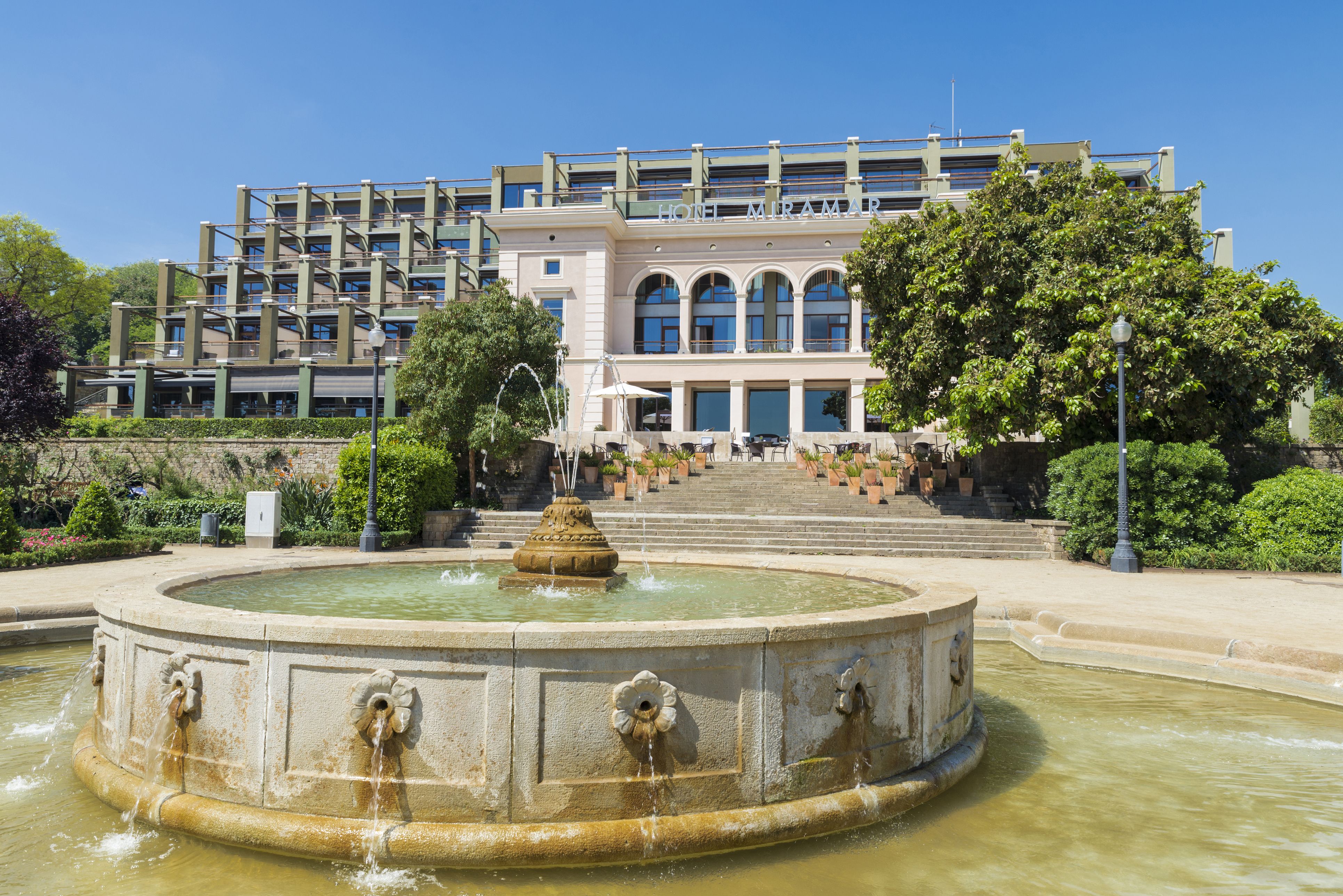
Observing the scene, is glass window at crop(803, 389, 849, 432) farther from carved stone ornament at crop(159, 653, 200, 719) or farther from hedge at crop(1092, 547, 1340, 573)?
carved stone ornament at crop(159, 653, 200, 719)

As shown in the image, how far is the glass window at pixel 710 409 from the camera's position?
3528 cm

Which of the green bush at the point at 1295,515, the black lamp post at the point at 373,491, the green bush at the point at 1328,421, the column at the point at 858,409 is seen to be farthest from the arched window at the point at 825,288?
the black lamp post at the point at 373,491

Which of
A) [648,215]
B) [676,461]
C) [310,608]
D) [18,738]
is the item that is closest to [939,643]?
[310,608]

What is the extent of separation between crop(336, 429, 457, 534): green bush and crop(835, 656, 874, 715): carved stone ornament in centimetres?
1494

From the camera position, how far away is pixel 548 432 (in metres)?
21.6

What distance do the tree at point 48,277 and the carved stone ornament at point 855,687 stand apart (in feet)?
178

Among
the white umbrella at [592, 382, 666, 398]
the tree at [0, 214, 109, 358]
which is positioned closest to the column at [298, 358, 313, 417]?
the tree at [0, 214, 109, 358]

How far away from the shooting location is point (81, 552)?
43.6ft

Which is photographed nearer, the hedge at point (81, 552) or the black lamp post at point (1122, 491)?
the hedge at point (81, 552)

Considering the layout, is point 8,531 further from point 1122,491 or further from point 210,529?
point 1122,491

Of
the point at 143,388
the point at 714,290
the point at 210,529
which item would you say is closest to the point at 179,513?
the point at 210,529

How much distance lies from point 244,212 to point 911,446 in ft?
171

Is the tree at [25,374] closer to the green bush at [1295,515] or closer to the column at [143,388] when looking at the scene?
the column at [143,388]

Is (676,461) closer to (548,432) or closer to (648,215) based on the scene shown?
(548,432)
